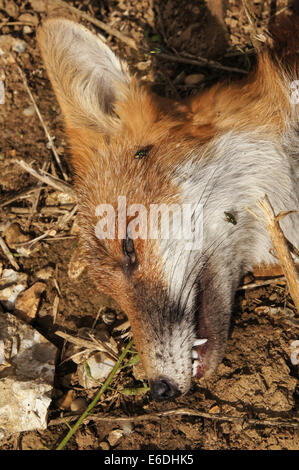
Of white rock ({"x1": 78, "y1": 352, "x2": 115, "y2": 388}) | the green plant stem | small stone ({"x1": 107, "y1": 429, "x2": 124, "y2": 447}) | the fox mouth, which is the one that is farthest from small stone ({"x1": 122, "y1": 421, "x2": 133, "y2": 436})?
→ the fox mouth

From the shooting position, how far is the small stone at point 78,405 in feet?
12.7

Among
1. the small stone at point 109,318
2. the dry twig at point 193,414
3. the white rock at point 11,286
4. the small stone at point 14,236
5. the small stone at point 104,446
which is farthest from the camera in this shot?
the small stone at point 14,236

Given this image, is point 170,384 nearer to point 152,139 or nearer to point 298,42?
point 152,139

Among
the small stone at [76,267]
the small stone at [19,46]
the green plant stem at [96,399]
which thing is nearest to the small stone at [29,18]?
the small stone at [19,46]

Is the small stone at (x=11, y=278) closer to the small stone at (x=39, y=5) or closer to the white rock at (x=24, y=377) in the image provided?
the white rock at (x=24, y=377)

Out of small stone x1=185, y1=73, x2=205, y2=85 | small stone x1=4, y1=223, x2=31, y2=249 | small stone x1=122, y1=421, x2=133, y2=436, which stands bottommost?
small stone x1=122, y1=421, x2=133, y2=436

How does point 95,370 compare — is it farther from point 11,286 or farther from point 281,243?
point 281,243

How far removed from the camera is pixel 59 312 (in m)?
4.30

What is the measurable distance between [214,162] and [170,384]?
1.69 meters

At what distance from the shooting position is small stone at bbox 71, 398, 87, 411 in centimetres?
388

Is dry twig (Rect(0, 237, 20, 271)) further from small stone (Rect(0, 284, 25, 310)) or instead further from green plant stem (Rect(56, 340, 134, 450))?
green plant stem (Rect(56, 340, 134, 450))

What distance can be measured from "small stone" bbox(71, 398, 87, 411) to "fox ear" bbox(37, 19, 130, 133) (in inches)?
92.9

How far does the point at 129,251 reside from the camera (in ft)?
11.3

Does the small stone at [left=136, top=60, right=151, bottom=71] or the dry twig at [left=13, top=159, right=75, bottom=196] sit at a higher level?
the small stone at [left=136, top=60, right=151, bottom=71]
